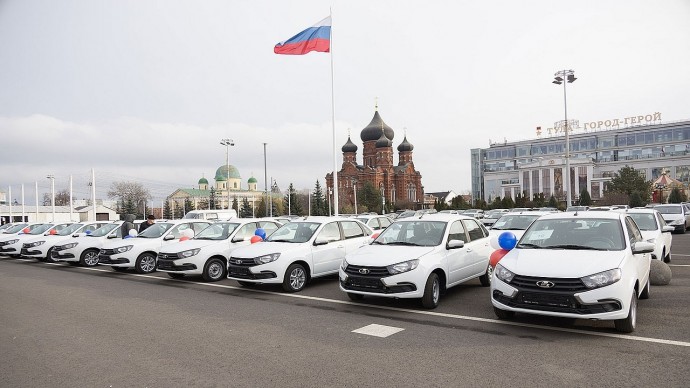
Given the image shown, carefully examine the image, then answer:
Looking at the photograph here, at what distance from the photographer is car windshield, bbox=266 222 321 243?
445 inches

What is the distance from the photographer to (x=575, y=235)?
766cm

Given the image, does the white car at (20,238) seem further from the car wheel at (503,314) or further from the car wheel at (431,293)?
the car wheel at (503,314)

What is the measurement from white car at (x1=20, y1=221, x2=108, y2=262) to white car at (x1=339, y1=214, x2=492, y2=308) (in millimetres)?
13819

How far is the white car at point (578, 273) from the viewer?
622 cm

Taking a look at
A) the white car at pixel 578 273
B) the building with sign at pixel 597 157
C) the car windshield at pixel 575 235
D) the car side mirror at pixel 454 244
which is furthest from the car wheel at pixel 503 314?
the building with sign at pixel 597 157

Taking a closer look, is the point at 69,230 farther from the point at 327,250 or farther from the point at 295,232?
the point at 327,250

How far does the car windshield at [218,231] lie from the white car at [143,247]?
118 cm

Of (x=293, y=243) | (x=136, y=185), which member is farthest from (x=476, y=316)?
(x=136, y=185)

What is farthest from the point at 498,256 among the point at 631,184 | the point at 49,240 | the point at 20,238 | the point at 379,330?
the point at 631,184

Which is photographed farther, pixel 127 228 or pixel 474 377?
pixel 127 228

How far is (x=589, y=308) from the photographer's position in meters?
6.22

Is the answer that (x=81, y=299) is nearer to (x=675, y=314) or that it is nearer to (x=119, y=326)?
(x=119, y=326)

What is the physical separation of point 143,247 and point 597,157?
99.1m

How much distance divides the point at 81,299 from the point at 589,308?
9.46 m
